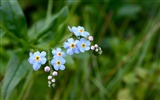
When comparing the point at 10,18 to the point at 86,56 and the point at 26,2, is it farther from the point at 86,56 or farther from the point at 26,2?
the point at 26,2

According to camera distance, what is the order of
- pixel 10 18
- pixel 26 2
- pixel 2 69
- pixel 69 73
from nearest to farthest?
pixel 10 18, pixel 2 69, pixel 69 73, pixel 26 2

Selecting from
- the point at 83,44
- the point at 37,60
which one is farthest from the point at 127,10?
the point at 37,60

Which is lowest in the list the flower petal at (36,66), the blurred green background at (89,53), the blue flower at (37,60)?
the flower petal at (36,66)

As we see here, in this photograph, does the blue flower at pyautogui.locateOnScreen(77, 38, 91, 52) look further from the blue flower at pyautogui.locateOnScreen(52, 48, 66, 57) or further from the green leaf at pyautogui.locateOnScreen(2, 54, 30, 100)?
the green leaf at pyautogui.locateOnScreen(2, 54, 30, 100)

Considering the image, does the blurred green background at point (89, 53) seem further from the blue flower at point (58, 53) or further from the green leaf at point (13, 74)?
the blue flower at point (58, 53)

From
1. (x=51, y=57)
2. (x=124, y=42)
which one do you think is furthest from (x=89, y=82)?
(x=51, y=57)

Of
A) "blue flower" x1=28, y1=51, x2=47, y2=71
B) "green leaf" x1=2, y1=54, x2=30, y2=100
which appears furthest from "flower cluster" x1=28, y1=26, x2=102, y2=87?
"green leaf" x1=2, y1=54, x2=30, y2=100

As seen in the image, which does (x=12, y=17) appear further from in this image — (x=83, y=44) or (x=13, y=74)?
(x=83, y=44)

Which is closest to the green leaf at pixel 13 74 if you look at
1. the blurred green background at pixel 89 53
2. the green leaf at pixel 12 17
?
the blurred green background at pixel 89 53
